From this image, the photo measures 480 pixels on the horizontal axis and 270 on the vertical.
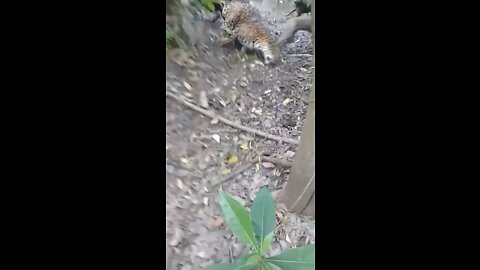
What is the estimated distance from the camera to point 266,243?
1339 millimetres

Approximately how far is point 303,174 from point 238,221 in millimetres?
203

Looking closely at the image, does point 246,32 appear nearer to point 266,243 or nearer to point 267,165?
point 267,165

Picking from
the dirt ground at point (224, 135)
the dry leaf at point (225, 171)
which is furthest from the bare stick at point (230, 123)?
the dry leaf at point (225, 171)

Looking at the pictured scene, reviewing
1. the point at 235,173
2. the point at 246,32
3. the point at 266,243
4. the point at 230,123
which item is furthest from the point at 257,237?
the point at 246,32

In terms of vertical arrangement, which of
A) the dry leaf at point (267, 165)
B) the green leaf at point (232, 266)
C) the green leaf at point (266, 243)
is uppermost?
the dry leaf at point (267, 165)

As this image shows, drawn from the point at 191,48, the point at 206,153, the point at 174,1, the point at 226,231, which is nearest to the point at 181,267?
the point at 226,231

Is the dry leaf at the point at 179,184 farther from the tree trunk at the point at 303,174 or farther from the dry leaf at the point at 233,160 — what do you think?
the tree trunk at the point at 303,174

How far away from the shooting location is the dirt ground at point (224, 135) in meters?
1.30

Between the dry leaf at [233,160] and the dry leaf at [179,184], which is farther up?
the dry leaf at [233,160]

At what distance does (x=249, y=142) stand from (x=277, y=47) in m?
0.25

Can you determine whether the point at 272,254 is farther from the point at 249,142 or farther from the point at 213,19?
the point at 213,19

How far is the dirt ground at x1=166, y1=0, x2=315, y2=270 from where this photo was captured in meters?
1.30

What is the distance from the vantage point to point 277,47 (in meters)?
1.37

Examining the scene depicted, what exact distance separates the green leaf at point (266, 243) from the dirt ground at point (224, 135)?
0.02 metres
